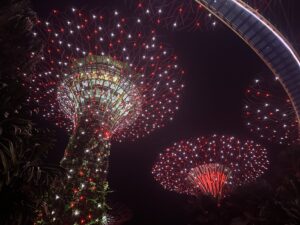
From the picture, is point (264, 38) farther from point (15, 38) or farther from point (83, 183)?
point (15, 38)

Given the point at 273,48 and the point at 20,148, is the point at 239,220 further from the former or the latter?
the point at 20,148

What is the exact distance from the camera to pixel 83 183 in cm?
1207

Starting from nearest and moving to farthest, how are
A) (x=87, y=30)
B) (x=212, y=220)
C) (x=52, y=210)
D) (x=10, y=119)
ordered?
(x=10, y=119), (x=52, y=210), (x=87, y=30), (x=212, y=220)

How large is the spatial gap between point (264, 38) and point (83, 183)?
9.41 metres

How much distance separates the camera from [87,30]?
45.9ft

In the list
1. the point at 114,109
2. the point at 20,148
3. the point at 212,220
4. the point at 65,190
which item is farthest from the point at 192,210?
the point at 20,148

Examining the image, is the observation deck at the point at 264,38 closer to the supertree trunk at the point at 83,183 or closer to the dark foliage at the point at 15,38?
the supertree trunk at the point at 83,183

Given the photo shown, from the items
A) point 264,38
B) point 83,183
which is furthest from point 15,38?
point 264,38

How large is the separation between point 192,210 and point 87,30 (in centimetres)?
1119

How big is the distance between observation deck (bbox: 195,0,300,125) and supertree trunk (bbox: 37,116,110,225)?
6849mm

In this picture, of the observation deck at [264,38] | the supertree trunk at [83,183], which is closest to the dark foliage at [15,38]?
the supertree trunk at [83,183]

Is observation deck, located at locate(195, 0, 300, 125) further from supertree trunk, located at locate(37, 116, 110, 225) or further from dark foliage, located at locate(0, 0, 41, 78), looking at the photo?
dark foliage, located at locate(0, 0, 41, 78)

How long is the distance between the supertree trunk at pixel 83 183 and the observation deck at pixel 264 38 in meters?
6.85

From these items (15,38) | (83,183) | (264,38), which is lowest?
(83,183)
